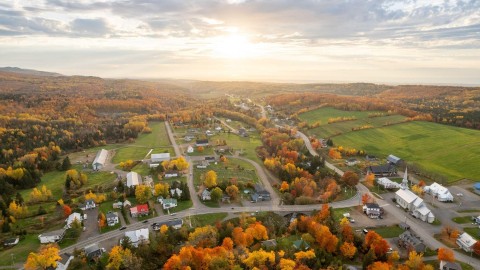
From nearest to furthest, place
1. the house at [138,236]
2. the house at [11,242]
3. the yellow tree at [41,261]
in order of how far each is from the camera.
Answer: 1. the yellow tree at [41,261]
2. the house at [138,236]
3. the house at [11,242]

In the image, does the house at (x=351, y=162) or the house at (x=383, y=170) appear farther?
the house at (x=351, y=162)

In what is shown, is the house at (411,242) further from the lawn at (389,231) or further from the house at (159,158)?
the house at (159,158)

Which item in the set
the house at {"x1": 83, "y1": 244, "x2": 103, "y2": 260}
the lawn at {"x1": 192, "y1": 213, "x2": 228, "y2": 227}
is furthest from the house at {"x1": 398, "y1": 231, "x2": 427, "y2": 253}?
the house at {"x1": 83, "y1": 244, "x2": 103, "y2": 260}

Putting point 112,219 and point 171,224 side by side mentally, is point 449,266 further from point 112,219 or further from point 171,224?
point 112,219

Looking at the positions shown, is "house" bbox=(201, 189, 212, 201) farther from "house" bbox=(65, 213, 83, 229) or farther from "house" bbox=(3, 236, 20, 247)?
"house" bbox=(3, 236, 20, 247)

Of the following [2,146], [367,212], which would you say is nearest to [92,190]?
[2,146]

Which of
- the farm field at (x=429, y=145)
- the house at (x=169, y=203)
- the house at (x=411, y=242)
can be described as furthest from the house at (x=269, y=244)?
the farm field at (x=429, y=145)

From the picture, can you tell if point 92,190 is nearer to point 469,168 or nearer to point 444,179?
point 444,179

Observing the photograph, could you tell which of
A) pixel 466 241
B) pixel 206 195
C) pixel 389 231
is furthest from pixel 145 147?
pixel 466 241
